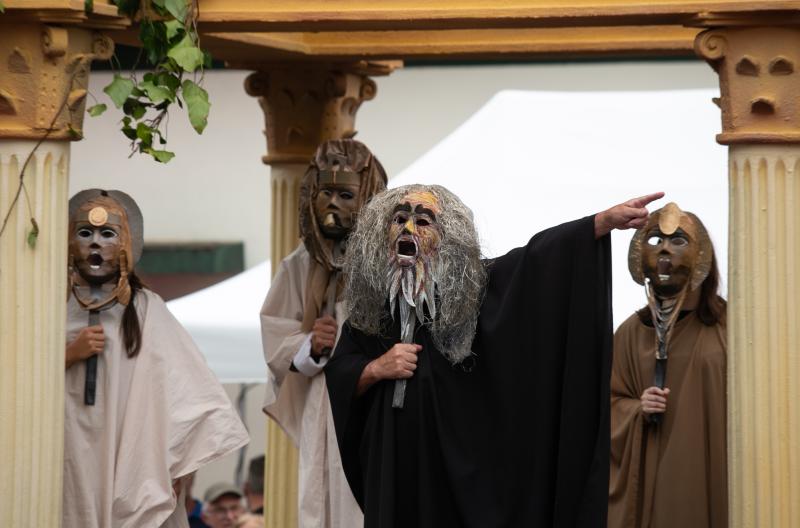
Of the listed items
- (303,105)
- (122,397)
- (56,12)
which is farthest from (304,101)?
(56,12)

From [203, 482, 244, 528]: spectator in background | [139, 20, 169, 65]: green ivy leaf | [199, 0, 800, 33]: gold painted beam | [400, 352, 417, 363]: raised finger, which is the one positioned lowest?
[203, 482, 244, 528]: spectator in background

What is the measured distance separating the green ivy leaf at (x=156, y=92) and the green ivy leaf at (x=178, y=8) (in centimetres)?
30

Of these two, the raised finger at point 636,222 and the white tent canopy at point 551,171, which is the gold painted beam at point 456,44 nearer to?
the white tent canopy at point 551,171

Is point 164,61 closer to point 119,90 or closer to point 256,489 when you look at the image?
point 119,90

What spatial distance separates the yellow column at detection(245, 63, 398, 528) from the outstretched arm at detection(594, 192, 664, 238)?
2.93 meters

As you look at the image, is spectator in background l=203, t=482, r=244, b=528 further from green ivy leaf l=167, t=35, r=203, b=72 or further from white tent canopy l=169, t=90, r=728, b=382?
green ivy leaf l=167, t=35, r=203, b=72

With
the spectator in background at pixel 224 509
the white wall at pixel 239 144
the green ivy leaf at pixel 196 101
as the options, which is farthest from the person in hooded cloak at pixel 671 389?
the white wall at pixel 239 144

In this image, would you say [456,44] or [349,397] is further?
[456,44]

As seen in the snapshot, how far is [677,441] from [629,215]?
72.6 inches

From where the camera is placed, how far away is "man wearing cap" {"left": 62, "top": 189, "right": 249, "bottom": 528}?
8.17 metres

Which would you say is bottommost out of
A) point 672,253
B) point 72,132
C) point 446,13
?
point 672,253

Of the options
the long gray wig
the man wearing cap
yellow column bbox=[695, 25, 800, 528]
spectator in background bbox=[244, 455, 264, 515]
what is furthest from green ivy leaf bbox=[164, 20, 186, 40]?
spectator in background bbox=[244, 455, 264, 515]

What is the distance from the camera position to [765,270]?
6.99 metres

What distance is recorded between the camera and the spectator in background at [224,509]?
10.4 metres
